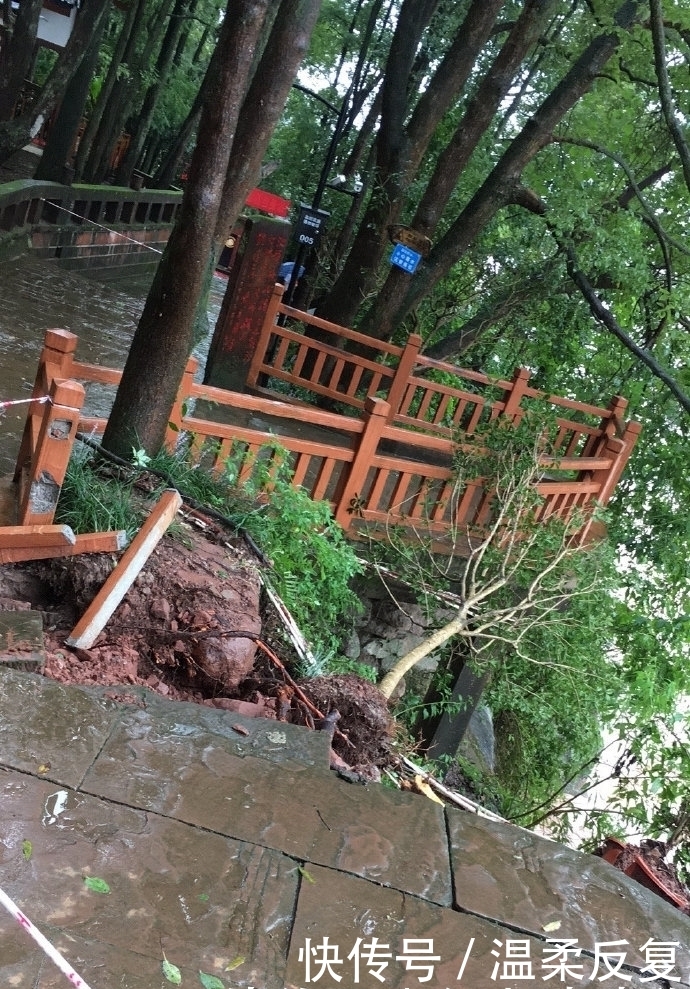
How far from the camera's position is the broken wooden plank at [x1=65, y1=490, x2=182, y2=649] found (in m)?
4.18

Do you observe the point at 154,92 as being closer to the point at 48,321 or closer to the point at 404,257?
the point at 48,321

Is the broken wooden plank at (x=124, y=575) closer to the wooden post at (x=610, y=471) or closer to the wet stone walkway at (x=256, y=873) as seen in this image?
the wet stone walkway at (x=256, y=873)

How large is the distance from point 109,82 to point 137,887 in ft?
53.1

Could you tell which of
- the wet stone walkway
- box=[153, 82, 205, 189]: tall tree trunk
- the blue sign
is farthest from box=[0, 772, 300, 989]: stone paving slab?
box=[153, 82, 205, 189]: tall tree trunk

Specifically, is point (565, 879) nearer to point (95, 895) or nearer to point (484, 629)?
point (95, 895)

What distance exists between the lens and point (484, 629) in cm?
701

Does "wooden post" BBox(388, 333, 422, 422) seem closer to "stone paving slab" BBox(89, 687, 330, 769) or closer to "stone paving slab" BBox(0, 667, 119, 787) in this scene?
"stone paving slab" BBox(89, 687, 330, 769)

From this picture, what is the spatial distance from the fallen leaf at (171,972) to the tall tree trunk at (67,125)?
13.5m

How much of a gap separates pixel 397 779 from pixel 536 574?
9.37ft

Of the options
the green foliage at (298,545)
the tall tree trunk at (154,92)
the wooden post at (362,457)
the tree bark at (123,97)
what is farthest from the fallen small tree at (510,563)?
the tall tree trunk at (154,92)

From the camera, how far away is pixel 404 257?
1052 cm

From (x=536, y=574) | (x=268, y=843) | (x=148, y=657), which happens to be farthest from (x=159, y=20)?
(x=268, y=843)

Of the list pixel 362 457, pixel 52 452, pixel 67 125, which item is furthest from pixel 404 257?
pixel 67 125

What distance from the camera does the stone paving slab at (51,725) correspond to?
3088mm
